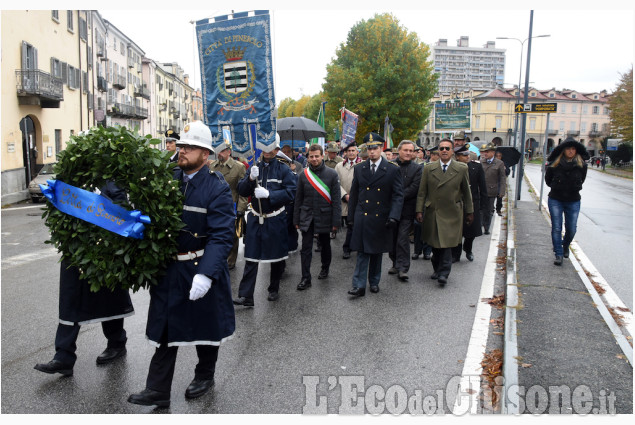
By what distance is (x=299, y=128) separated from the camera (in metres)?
13.7

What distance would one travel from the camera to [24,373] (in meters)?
4.30

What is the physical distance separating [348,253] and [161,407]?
234 inches

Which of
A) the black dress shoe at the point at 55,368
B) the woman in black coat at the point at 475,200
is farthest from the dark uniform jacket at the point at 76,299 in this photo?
the woman in black coat at the point at 475,200

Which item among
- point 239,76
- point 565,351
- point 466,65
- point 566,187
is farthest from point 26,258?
point 466,65

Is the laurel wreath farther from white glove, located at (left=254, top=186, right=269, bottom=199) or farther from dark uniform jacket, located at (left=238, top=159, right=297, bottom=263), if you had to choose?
dark uniform jacket, located at (left=238, top=159, right=297, bottom=263)

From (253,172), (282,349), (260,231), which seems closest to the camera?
(282,349)

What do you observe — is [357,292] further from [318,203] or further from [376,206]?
[318,203]

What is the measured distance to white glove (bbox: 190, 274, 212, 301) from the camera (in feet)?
11.8

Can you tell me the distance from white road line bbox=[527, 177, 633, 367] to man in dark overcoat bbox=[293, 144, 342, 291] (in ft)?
11.4

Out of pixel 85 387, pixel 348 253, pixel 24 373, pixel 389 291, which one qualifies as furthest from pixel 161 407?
pixel 348 253

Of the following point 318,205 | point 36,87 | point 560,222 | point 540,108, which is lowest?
→ point 560,222

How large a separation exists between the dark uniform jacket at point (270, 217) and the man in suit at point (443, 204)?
2196 millimetres

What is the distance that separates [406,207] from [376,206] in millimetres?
1466

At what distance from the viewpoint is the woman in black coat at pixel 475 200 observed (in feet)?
27.9
